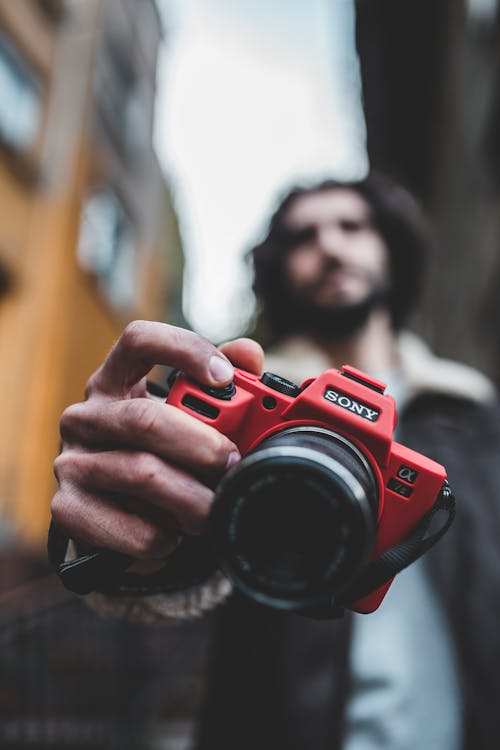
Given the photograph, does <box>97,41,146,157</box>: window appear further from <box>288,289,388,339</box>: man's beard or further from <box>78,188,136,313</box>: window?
<box>288,289,388,339</box>: man's beard

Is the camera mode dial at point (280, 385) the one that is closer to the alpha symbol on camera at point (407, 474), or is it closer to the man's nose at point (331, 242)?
the alpha symbol on camera at point (407, 474)

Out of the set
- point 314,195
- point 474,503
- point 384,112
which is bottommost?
point 474,503

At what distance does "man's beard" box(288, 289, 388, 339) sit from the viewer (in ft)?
6.73

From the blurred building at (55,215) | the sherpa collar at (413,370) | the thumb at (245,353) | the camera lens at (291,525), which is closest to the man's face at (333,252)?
the sherpa collar at (413,370)

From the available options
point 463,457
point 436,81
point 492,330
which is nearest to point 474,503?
point 463,457

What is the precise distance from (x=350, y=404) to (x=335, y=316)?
1.20 metres

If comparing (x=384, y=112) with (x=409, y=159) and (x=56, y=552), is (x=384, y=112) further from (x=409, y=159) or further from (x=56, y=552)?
(x=56, y=552)

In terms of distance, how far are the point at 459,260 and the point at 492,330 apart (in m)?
1.07

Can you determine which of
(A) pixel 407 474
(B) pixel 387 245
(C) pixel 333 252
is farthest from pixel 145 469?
(B) pixel 387 245

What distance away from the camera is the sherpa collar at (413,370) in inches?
74.9

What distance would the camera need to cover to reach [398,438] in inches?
72.1

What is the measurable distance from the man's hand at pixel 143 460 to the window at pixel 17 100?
16.0 feet

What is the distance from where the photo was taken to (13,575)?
453 cm

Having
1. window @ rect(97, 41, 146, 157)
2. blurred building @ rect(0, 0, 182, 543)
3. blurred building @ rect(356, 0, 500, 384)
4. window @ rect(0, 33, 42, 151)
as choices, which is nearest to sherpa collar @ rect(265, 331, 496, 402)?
blurred building @ rect(356, 0, 500, 384)
